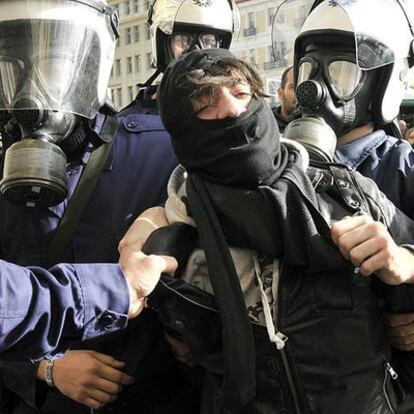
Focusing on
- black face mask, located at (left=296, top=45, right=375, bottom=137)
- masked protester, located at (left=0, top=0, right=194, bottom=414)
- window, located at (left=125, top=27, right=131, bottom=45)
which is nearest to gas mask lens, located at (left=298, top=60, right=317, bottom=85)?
black face mask, located at (left=296, top=45, right=375, bottom=137)

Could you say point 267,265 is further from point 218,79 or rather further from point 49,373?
point 49,373

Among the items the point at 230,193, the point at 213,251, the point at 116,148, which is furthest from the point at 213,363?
the point at 116,148

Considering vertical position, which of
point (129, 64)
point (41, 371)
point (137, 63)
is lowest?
point (129, 64)

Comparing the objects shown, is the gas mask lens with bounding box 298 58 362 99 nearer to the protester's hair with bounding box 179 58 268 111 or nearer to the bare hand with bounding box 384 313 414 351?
the protester's hair with bounding box 179 58 268 111

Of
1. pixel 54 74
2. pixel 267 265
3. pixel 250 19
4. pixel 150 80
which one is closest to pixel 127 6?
A: pixel 250 19

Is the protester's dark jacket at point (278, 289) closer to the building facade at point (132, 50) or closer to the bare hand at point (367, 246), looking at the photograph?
the bare hand at point (367, 246)

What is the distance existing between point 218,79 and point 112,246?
2.12 ft

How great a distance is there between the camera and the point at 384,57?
2.17 metres

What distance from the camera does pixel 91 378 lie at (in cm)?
172

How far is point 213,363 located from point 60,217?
0.69 meters

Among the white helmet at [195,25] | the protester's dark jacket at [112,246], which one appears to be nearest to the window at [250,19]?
the white helmet at [195,25]

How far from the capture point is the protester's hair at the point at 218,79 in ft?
4.96

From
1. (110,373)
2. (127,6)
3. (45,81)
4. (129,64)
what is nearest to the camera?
(110,373)

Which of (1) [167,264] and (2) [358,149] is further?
(2) [358,149]
